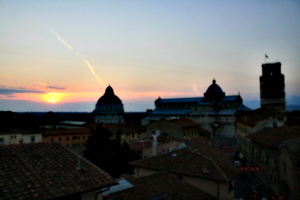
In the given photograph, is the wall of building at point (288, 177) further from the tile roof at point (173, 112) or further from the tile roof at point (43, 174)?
the tile roof at point (173, 112)

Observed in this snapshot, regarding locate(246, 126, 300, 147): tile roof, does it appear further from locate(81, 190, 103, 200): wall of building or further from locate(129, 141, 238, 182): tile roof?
locate(81, 190, 103, 200): wall of building

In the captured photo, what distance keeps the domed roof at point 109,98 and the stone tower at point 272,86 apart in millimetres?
49197

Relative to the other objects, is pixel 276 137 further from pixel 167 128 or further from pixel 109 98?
pixel 109 98

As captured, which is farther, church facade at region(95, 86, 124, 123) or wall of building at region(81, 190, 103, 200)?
church facade at region(95, 86, 124, 123)

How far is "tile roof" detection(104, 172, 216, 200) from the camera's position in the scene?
1032 cm

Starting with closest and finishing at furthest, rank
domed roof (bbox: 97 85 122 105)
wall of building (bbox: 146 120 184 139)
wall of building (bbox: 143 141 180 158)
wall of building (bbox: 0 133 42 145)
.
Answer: wall of building (bbox: 143 141 180 158) < wall of building (bbox: 0 133 42 145) < wall of building (bbox: 146 120 184 139) < domed roof (bbox: 97 85 122 105)

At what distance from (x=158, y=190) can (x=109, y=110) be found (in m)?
80.6

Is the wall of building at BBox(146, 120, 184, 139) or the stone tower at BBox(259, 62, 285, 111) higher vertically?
the stone tower at BBox(259, 62, 285, 111)

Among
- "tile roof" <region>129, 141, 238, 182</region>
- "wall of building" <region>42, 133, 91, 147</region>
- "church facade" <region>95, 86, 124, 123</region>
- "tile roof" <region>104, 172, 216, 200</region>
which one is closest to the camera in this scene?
"tile roof" <region>104, 172, 216, 200</region>

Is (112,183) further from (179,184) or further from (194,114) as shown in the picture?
(194,114)

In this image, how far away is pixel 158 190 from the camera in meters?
11.4

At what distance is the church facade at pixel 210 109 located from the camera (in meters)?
72.3

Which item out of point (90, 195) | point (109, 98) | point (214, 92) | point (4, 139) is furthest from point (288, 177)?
point (109, 98)

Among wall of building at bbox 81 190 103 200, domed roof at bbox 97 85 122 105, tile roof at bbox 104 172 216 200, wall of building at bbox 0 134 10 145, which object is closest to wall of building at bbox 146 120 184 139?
wall of building at bbox 0 134 10 145
